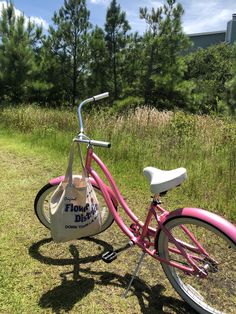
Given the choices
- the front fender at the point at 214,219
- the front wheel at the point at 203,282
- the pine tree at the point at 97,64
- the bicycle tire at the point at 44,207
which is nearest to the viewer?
the front fender at the point at 214,219

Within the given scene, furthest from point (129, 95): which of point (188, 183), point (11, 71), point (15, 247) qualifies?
point (15, 247)

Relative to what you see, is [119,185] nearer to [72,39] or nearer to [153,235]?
[153,235]

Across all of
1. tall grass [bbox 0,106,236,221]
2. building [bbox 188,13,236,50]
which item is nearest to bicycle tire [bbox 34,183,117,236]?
tall grass [bbox 0,106,236,221]

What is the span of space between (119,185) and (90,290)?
6.57ft

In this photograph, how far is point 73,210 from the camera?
2184 mm

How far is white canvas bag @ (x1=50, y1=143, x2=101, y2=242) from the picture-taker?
7.14 feet

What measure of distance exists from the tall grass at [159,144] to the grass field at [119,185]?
1 centimetres

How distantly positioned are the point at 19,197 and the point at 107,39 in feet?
34.5

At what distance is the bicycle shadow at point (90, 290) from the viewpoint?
212 cm

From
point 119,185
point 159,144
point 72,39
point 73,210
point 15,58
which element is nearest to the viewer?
point 73,210

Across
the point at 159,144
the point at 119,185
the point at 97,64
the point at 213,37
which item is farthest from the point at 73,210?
the point at 213,37

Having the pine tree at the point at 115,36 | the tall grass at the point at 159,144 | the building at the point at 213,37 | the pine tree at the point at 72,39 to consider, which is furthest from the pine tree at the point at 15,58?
the building at the point at 213,37

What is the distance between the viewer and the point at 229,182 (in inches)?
150

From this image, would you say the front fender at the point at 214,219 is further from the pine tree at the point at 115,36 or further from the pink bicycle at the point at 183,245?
the pine tree at the point at 115,36
